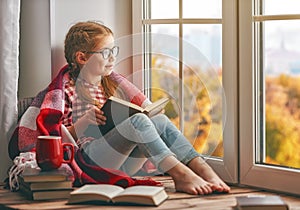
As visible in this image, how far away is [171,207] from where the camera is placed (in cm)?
242

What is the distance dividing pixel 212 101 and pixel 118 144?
1.40 feet

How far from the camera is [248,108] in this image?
9.14 feet

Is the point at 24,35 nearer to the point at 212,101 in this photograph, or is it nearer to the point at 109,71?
the point at 109,71

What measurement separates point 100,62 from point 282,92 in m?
0.70

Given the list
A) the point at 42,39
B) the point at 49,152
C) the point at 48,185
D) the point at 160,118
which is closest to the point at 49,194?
the point at 48,185

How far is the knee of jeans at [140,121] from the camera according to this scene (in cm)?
270

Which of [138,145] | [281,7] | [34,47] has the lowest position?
[138,145]

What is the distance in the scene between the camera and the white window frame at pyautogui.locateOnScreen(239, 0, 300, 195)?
108 inches

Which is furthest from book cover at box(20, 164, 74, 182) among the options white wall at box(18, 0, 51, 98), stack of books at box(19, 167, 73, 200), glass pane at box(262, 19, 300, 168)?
glass pane at box(262, 19, 300, 168)

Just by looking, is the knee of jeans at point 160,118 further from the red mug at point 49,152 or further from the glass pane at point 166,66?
the red mug at point 49,152

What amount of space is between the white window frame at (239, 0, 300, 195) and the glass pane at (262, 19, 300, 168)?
4cm

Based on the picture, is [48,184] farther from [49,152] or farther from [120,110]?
[120,110]

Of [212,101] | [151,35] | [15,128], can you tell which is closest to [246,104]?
[212,101]

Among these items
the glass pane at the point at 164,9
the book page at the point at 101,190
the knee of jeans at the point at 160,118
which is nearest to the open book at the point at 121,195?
the book page at the point at 101,190
